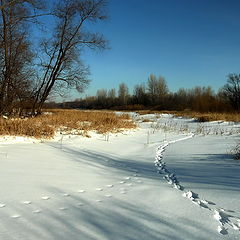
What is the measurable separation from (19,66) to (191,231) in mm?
11732

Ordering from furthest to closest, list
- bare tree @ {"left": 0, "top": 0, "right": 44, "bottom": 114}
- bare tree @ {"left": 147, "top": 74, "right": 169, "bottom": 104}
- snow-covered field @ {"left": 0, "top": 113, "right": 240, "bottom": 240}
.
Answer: bare tree @ {"left": 147, "top": 74, "right": 169, "bottom": 104}
bare tree @ {"left": 0, "top": 0, "right": 44, "bottom": 114}
snow-covered field @ {"left": 0, "top": 113, "right": 240, "bottom": 240}

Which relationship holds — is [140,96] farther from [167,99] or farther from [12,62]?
[12,62]

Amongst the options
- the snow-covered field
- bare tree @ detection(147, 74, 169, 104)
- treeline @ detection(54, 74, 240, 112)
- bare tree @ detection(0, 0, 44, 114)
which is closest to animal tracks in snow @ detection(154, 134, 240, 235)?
the snow-covered field

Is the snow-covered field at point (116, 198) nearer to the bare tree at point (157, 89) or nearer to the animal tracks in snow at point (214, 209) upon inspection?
the animal tracks in snow at point (214, 209)

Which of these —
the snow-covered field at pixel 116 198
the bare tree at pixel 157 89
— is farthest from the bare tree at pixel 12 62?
the bare tree at pixel 157 89

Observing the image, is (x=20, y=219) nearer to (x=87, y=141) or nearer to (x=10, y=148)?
(x=10, y=148)

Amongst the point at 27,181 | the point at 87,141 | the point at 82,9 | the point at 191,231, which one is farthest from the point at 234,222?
the point at 82,9

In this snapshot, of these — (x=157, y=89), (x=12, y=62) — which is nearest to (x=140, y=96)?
(x=157, y=89)

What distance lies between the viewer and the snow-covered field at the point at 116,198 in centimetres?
233

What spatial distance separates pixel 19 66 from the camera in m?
12.1

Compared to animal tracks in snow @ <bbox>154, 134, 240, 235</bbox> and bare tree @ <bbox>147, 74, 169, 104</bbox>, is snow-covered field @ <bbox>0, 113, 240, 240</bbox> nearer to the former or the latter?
animal tracks in snow @ <bbox>154, 134, 240, 235</bbox>

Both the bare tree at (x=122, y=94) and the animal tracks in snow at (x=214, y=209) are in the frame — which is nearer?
the animal tracks in snow at (x=214, y=209)

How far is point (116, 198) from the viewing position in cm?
331

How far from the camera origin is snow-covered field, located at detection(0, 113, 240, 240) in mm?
2332
